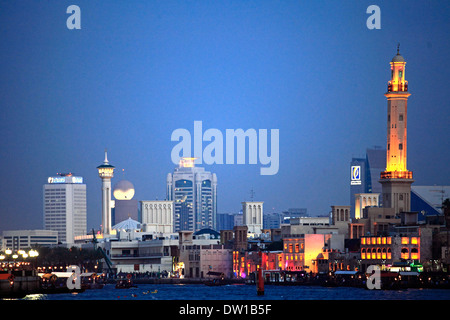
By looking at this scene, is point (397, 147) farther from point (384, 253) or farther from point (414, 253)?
point (414, 253)

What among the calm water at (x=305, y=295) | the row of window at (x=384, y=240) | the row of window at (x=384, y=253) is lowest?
the calm water at (x=305, y=295)

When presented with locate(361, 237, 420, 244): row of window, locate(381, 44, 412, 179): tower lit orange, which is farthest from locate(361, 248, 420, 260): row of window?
locate(381, 44, 412, 179): tower lit orange

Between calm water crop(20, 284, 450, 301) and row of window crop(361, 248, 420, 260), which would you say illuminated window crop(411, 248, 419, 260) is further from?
calm water crop(20, 284, 450, 301)

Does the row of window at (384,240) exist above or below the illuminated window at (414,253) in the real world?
above

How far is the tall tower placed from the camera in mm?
180750

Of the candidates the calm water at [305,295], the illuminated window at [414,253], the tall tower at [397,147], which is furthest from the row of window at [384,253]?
the tall tower at [397,147]

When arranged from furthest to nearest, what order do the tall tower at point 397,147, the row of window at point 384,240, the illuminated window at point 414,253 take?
the tall tower at point 397,147 → the row of window at point 384,240 → the illuminated window at point 414,253

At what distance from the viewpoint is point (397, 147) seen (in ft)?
596

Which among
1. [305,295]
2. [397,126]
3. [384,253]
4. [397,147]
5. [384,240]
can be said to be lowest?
[305,295]

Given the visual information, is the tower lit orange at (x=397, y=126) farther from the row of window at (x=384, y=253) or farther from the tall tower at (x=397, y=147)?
the row of window at (x=384, y=253)

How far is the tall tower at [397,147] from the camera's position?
181 metres

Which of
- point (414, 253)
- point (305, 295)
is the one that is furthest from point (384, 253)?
point (305, 295)
